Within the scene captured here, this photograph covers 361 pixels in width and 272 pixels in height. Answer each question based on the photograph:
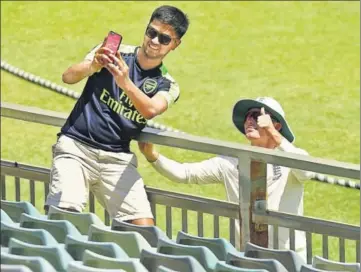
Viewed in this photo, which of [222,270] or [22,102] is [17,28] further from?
[222,270]

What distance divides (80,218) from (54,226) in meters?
0.26

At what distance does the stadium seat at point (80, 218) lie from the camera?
539 centimetres

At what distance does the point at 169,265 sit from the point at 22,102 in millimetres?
8575

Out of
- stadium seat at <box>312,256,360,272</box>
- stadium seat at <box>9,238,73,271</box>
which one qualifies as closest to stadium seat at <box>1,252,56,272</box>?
stadium seat at <box>9,238,73,271</box>

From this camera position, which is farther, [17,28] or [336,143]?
[17,28]

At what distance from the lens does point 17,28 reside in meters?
15.4

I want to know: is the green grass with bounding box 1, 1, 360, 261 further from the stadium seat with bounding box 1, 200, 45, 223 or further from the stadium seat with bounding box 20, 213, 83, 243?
the stadium seat with bounding box 20, 213, 83, 243

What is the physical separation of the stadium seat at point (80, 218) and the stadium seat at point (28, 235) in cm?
45

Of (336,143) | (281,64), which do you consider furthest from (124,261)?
(281,64)

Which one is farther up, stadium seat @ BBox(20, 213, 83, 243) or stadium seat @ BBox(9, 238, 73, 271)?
stadium seat @ BBox(20, 213, 83, 243)

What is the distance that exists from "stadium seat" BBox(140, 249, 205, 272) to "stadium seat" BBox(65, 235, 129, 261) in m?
0.08

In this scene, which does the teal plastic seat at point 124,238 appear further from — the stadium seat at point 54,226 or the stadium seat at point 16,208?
the stadium seat at point 16,208

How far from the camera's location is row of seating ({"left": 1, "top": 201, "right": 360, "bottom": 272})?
4.66 metres

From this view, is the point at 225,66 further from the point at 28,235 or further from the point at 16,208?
the point at 28,235
